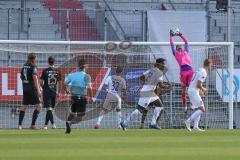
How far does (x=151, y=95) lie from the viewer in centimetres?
2391

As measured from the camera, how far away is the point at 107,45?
25.3 m

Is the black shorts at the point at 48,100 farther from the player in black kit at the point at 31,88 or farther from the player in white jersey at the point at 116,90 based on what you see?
the player in white jersey at the point at 116,90

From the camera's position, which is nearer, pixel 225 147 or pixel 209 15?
pixel 225 147

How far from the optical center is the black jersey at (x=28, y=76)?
74.1 ft

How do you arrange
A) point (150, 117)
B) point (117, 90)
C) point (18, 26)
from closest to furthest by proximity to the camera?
point (117, 90)
point (150, 117)
point (18, 26)

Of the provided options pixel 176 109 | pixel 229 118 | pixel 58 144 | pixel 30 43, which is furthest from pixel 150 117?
pixel 58 144

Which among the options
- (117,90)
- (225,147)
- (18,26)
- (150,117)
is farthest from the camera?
(18,26)

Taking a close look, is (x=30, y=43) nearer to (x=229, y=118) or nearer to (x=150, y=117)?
(x=150, y=117)

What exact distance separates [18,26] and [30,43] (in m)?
5.01

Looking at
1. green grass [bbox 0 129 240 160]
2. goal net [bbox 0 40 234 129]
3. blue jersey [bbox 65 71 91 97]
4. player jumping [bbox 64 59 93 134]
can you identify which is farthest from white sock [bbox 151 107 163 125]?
green grass [bbox 0 129 240 160]

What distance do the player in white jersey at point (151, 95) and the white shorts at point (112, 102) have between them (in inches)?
21.0

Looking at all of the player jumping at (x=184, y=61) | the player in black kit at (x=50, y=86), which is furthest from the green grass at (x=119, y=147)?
the player jumping at (x=184, y=61)

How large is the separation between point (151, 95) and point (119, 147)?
29.3 ft

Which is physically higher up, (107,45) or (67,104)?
(107,45)
